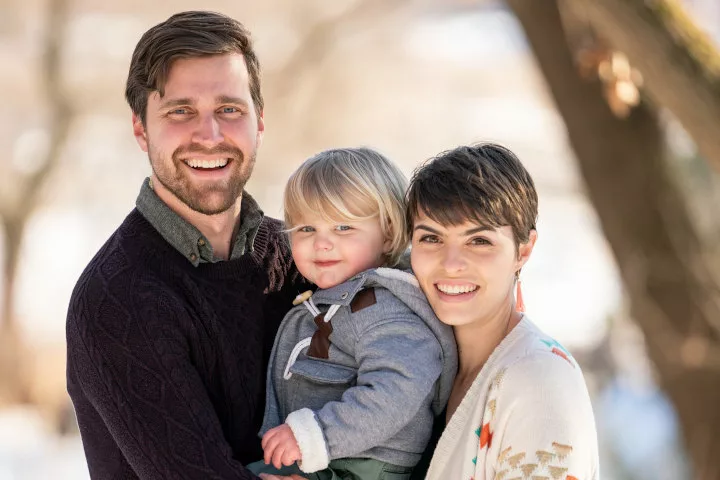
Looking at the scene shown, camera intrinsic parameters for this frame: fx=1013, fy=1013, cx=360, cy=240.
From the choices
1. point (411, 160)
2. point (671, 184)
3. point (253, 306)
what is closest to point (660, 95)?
point (671, 184)

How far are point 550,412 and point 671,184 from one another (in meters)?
3.44

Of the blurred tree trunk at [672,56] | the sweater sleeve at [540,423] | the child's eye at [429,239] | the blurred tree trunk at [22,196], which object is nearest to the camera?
the sweater sleeve at [540,423]

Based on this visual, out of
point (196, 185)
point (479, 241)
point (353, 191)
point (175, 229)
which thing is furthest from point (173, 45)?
point (479, 241)

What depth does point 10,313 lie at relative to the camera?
11.3 m

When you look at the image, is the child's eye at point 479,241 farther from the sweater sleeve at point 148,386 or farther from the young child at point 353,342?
the sweater sleeve at point 148,386

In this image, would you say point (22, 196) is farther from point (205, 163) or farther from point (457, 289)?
point (457, 289)

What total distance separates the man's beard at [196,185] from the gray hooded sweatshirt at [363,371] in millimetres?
337

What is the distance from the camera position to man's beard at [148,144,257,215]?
2.50 meters

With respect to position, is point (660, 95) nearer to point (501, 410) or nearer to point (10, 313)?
point (501, 410)

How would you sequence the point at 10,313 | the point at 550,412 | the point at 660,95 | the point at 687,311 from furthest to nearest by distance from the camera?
the point at 10,313, the point at 687,311, the point at 660,95, the point at 550,412

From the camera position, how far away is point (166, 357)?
7.18 ft

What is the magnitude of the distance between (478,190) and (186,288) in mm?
710

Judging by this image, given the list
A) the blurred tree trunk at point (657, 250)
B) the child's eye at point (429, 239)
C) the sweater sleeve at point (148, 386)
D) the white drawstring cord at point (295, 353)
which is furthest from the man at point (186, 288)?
the blurred tree trunk at point (657, 250)

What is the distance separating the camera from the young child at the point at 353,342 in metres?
2.19
